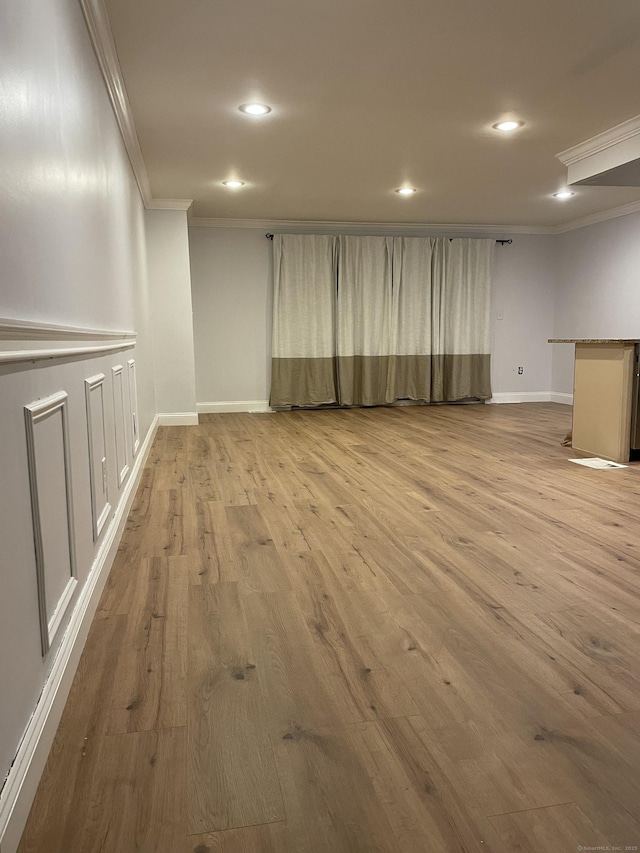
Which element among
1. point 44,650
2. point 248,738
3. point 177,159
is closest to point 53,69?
point 44,650

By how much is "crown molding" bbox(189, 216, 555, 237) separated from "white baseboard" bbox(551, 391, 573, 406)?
7.49ft

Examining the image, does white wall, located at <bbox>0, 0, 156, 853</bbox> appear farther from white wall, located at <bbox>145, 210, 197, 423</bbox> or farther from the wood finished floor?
white wall, located at <bbox>145, 210, 197, 423</bbox>

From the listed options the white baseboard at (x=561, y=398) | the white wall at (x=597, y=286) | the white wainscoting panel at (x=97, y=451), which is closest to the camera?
the white wainscoting panel at (x=97, y=451)

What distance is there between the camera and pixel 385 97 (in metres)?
3.71

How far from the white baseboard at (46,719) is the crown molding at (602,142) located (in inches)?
172

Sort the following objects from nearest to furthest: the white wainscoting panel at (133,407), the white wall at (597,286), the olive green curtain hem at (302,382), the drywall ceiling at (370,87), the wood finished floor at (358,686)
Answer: the wood finished floor at (358,686)
the drywall ceiling at (370,87)
the white wainscoting panel at (133,407)
the white wall at (597,286)
the olive green curtain hem at (302,382)

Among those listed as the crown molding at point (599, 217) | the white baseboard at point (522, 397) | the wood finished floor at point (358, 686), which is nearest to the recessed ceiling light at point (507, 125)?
the wood finished floor at point (358, 686)

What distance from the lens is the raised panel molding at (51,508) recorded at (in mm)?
1337

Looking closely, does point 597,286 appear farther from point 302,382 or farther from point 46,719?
point 46,719

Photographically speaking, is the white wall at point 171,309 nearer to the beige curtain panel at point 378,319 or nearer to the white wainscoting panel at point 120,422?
the beige curtain panel at point 378,319

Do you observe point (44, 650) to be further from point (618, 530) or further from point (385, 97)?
point (385, 97)

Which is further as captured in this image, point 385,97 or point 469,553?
point 385,97

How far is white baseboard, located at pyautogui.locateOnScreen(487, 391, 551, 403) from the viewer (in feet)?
28.6

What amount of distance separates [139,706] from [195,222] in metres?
6.83
